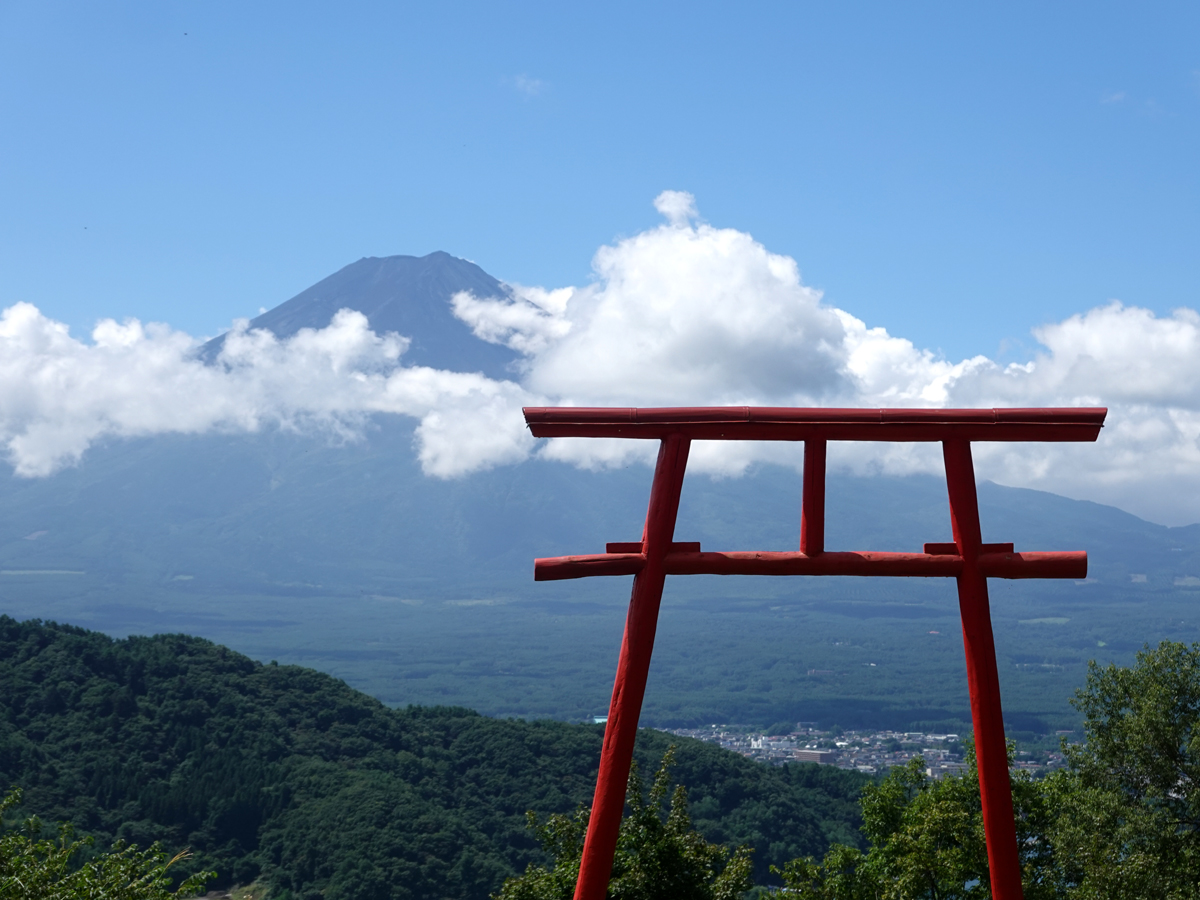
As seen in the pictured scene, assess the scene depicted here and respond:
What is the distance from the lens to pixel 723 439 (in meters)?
6.45

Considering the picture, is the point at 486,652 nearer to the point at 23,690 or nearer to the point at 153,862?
the point at 23,690

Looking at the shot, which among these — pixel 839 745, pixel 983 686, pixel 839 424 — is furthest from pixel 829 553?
pixel 839 745

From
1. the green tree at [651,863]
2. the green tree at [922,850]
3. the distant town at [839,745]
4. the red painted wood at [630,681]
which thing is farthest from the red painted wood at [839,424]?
the distant town at [839,745]

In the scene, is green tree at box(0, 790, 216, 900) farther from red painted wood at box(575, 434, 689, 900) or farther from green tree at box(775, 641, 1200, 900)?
green tree at box(775, 641, 1200, 900)

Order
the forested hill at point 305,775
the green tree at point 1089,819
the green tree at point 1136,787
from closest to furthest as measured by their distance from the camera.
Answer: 1. the green tree at point 1136,787
2. the green tree at point 1089,819
3. the forested hill at point 305,775

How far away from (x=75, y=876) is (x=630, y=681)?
4.82 metres

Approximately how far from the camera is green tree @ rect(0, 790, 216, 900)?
25.5 ft

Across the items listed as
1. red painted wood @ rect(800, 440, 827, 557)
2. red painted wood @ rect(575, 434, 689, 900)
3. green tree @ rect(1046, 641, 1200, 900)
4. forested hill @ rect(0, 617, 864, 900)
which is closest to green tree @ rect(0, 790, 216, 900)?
red painted wood @ rect(575, 434, 689, 900)

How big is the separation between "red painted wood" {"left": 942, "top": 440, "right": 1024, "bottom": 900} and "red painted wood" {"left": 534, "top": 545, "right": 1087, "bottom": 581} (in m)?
0.13

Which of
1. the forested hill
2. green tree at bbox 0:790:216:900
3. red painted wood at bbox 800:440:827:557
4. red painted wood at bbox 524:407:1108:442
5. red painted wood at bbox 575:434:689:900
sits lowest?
the forested hill

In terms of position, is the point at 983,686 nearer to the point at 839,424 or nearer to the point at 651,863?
the point at 839,424

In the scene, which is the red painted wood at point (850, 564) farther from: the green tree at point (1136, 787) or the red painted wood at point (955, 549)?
the green tree at point (1136, 787)

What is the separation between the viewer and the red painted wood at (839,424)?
6297mm

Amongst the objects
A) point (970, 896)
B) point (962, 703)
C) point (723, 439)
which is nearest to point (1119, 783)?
point (970, 896)
